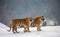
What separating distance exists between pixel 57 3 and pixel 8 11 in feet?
3.72

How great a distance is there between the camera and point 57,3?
3955mm

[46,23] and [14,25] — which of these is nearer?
[14,25]

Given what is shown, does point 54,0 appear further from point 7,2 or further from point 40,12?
point 7,2

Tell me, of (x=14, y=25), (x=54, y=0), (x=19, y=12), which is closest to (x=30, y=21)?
(x=14, y=25)

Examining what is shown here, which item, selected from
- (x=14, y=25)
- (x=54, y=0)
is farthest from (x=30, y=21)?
(x=54, y=0)

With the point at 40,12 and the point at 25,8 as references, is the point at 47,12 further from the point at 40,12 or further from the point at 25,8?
the point at 25,8

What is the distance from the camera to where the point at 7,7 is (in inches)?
154

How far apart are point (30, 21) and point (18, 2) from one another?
3.95ft

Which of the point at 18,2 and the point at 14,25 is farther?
the point at 18,2

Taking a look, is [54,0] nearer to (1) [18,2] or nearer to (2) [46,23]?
(2) [46,23]

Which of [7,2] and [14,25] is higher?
[7,2]

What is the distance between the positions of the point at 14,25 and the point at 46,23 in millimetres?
1360

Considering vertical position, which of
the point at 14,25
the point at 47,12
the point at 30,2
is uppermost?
the point at 30,2

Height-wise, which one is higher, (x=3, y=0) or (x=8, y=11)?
(x=3, y=0)
